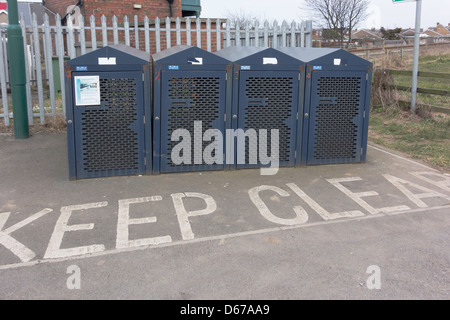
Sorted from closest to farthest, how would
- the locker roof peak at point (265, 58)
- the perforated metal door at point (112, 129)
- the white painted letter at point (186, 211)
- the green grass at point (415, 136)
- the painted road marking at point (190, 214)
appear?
1. the painted road marking at point (190, 214)
2. the white painted letter at point (186, 211)
3. the perforated metal door at point (112, 129)
4. the locker roof peak at point (265, 58)
5. the green grass at point (415, 136)

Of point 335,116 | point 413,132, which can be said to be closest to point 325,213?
point 335,116

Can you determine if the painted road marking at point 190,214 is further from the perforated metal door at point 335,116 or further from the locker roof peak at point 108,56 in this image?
the locker roof peak at point 108,56

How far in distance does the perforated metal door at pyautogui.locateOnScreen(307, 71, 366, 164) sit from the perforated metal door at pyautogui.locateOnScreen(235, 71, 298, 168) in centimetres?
31

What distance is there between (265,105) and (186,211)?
7.00 feet

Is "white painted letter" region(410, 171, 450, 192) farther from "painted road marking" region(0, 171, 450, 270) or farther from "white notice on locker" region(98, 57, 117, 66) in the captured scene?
"white notice on locker" region(98, 57, 117, 66)

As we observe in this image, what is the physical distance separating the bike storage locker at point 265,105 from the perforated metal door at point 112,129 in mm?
1302

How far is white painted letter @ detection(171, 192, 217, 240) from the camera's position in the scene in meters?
4.17

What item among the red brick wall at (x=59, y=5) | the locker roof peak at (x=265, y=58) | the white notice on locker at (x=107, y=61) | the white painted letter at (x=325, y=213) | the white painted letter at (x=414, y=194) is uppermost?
the red brick wall at (x=59, y=5)

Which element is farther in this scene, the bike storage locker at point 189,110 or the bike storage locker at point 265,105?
the bike storage locker at point 265,105

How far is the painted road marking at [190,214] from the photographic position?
379 cm

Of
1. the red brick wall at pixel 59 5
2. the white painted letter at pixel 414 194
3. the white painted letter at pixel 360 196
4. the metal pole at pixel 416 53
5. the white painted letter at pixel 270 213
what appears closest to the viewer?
the white painted letter at pixel 270 213

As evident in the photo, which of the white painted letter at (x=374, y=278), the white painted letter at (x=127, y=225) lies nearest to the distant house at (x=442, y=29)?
the white painted letter at (x=127, y=225)

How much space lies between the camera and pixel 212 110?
5848mm
